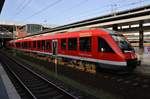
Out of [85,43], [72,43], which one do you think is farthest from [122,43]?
[72,43]

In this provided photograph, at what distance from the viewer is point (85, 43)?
60.2 feet

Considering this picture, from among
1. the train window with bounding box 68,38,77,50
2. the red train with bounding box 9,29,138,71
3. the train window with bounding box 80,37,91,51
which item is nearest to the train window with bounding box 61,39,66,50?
the red train with bounding box 9,29,138,71

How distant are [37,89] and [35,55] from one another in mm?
21996

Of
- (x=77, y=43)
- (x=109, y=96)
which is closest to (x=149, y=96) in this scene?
(x=109, y=96)

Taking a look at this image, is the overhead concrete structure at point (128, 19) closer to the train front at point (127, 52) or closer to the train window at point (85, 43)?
the train window at point (85, 43)

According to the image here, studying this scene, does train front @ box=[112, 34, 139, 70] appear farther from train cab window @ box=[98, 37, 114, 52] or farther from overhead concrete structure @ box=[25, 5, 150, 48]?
overhead concrete structure @ box=[25, 5, 150, 48]

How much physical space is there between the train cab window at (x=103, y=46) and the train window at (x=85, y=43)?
135cm

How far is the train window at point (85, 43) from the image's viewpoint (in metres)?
17.7

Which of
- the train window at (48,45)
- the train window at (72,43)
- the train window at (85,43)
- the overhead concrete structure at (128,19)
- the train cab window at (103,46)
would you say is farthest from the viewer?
the overhead concrete structure at (128,19)

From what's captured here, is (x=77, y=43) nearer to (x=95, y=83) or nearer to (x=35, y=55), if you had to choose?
(x=95, y=83)

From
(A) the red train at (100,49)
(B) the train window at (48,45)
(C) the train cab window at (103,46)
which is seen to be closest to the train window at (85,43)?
(A) the red train at (100,49)

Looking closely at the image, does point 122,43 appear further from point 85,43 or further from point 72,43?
point 72,43

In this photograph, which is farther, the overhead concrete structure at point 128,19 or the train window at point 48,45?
the overhead concrete structure at point 128,19

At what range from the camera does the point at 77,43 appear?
64.6 ft
